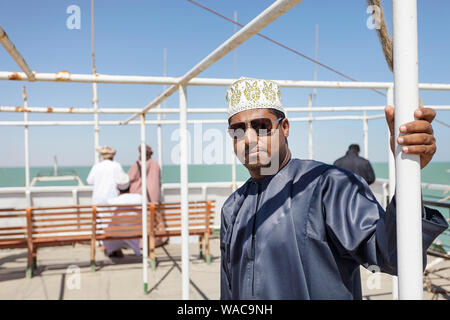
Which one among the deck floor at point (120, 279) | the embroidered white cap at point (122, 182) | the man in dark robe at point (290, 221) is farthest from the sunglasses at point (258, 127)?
the embroidered white cap at point (122, 182)

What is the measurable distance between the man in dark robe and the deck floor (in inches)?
118

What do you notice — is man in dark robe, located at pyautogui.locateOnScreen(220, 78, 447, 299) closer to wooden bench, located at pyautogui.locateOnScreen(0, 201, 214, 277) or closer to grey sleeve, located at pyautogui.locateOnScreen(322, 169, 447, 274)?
grey sleeve, located at pyautogui.locateOnScreen(322, 169, 447, 274)

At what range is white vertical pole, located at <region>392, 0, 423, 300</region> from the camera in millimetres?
763

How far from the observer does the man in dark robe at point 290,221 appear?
103 centimetres

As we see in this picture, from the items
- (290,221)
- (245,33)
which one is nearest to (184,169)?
(245,33)

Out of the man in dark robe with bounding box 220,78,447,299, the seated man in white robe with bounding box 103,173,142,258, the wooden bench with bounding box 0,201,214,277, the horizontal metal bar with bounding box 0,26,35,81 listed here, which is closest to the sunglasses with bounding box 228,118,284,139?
the man in dark robe with bounding box 220,78,447,299

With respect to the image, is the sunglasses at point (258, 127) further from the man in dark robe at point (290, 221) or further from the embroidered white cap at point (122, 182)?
the embroidered white cap at point (122, 182)

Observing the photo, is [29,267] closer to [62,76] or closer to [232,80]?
[62,76]

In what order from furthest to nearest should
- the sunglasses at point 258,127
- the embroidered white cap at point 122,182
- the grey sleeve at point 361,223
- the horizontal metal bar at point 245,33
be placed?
the embroidered white cap at point 122,182
the sunglasses at point 258,127
the horizontal metal bar at point 245,33
the grey sleeve at point 361,223

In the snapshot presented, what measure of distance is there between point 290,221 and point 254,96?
0.51m

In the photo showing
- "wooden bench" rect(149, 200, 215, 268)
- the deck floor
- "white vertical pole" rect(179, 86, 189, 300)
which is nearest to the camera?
"white vertical pole" rect(179, 86, 189, 300)

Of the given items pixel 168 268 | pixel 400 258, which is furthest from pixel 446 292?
pixel 400 258

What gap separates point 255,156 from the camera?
1.38 metres
